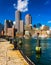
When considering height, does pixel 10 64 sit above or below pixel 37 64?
above

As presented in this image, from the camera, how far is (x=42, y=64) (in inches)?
1277

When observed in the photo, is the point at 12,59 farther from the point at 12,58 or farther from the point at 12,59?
the point at 12,58

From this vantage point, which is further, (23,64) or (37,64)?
(37,64)

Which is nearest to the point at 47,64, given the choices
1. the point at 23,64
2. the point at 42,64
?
the point at 42,64

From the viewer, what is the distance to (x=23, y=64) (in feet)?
58.3

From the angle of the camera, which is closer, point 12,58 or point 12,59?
point 12,59

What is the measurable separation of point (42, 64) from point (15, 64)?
1580 centimetres

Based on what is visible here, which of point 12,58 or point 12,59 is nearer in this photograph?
point 12,59

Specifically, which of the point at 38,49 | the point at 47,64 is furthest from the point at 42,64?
the point at 38,49

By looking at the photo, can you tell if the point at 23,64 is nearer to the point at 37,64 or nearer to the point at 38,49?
the point at 37,64

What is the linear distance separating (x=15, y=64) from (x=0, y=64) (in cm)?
164

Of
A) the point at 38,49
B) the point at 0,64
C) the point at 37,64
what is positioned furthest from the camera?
the point at 38,49

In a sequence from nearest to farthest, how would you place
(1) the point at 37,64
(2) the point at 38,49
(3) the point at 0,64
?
(3) the point at 0,64 < (1) the point at 37,64 < (2) the point at 38,49

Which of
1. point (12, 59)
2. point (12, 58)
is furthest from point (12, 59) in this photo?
point (12, 58)
